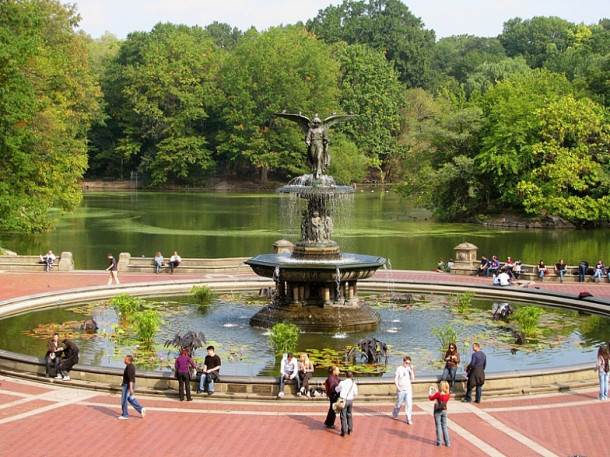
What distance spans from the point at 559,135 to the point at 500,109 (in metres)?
6.06

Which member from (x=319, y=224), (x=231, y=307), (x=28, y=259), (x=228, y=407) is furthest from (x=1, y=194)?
(x=228, y=407)

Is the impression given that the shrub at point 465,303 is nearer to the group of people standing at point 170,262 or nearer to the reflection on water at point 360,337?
the reflection on water at point 360,337

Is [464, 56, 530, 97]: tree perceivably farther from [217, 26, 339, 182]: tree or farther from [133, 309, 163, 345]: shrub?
[133, 309, 163, 345]: shrub

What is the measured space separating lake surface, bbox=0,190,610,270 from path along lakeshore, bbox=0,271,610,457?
28006mm

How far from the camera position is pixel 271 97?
383 ft

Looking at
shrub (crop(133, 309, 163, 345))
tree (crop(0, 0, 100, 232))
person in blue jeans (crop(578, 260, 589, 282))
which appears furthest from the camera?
tree (crop(0, 0, 100, 232))

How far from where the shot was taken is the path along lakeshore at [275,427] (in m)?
15.9

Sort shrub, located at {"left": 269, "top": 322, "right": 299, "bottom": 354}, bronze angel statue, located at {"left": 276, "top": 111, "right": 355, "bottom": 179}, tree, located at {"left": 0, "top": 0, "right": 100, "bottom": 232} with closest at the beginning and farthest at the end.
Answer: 1. shrub, located at {"left": 269, "top": 322, "right": 299, "bottom": 354}
2. bronze angel statue, located at {"left": 276, "top": 111, "right": 355, "bottom": 179}
3. tree, located at {"left": 0, "top": 0, "right": 100, "bottom": 232}

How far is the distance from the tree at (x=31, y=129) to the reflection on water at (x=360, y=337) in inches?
829

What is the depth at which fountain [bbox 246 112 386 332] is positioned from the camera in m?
27.4

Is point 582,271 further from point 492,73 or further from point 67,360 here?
point 492,73

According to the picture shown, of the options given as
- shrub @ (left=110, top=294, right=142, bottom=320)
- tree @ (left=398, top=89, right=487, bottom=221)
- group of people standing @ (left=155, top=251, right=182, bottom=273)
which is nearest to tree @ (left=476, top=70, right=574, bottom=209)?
tree @ (left=398, top=89, right=487, bottom=221)

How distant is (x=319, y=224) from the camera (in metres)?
29.4

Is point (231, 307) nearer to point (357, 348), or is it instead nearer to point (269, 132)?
point (357, 348)
